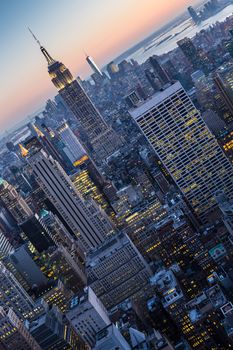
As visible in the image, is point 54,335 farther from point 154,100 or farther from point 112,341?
point 154,100

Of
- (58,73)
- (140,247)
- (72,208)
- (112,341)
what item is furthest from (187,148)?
(58,73)

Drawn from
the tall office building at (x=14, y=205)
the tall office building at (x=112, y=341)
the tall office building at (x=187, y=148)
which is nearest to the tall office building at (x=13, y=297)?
the tall office building at (x=187, y=148)

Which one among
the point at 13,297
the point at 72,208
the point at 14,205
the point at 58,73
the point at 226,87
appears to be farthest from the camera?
the point at 58,73

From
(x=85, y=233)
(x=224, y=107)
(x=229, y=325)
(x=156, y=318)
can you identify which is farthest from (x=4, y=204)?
(x=229, y=325)

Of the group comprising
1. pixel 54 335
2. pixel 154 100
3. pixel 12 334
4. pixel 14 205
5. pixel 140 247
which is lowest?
pixel 140 247

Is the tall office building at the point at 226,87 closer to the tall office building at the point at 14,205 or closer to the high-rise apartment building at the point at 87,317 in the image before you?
the tall office building at the point at 14,205

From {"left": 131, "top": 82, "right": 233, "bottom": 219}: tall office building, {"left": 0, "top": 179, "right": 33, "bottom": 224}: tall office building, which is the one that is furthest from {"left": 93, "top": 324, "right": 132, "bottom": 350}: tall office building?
{"left": 0, "top": 179, "right": 33, "bottom": 224}: tall office building

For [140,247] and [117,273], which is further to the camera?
[140,247]
